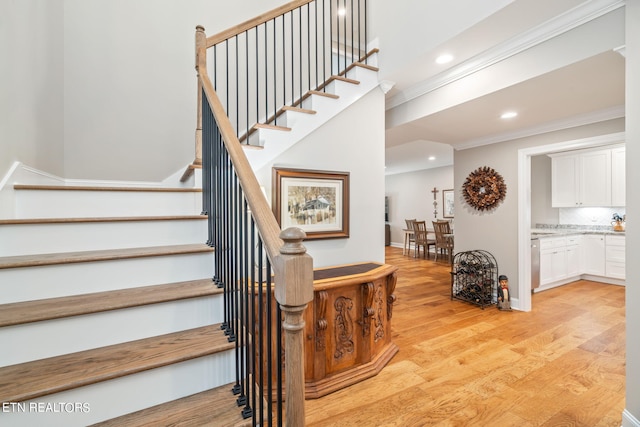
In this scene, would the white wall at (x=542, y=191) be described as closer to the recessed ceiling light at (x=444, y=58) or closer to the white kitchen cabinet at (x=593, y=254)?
the white kitchen cabinet at (x=593, y=254)

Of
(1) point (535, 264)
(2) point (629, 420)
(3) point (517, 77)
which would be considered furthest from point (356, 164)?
(1) point (535, 264)

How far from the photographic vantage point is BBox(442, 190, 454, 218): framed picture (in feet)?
28.2

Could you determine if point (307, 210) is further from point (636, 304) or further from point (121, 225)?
point (636, 304)

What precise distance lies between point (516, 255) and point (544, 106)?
2.01 m

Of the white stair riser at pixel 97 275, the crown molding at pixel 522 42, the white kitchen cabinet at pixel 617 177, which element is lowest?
the white stair riser at pixel 97 275

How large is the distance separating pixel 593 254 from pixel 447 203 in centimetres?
371

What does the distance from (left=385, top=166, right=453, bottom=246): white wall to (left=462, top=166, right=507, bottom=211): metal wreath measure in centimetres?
444

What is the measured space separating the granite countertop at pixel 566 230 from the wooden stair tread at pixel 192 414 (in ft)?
17.1

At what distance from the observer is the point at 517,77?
227 cm

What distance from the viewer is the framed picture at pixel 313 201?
7.78ft

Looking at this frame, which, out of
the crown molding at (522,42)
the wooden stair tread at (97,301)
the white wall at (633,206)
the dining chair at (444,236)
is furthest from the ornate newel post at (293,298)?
the dining chair at (444,236)

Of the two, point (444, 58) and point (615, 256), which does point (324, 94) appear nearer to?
point (444, 58)

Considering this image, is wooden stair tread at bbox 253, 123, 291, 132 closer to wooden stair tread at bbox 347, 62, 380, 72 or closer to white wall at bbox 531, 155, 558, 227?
wooden stair tread at bbox 347, 62, 380, 72

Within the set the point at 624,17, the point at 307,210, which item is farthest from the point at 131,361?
the point at 624,17
